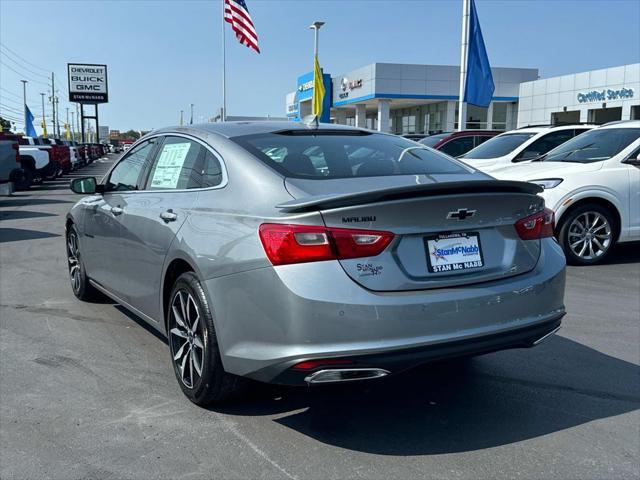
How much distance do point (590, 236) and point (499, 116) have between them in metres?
39.7

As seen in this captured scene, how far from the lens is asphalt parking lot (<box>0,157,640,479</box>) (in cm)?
311

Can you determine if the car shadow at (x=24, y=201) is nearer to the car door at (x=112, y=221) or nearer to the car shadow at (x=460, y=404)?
the car door at (x=112, y=221)

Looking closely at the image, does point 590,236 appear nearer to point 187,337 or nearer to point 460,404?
point 460,404

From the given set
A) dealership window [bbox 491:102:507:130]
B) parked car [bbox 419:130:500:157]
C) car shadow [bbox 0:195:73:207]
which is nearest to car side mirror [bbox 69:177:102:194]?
parked car [bbox 419:130:500:157]

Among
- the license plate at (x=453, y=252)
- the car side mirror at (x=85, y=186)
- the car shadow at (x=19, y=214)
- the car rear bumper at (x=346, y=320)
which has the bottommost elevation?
the car shadow at (x=19, y=214)

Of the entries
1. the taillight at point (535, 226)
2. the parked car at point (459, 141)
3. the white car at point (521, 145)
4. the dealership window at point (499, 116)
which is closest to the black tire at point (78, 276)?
the taillight at point (535, 226)

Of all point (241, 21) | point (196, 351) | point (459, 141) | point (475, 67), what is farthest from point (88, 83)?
point (196, 351)

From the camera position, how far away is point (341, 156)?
3.93 metres

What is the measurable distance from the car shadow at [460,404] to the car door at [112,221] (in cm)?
171

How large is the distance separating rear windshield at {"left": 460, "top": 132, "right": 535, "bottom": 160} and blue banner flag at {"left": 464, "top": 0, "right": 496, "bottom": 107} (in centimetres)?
653

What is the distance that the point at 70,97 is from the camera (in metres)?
53.6

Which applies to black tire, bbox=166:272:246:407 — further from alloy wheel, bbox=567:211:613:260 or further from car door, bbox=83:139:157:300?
alloy wheel, bbox=567:211:613:260

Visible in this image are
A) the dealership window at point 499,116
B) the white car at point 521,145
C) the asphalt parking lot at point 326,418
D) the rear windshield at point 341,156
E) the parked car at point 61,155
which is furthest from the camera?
the dealership window at point 499,116

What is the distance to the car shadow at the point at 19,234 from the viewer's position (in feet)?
35.7
